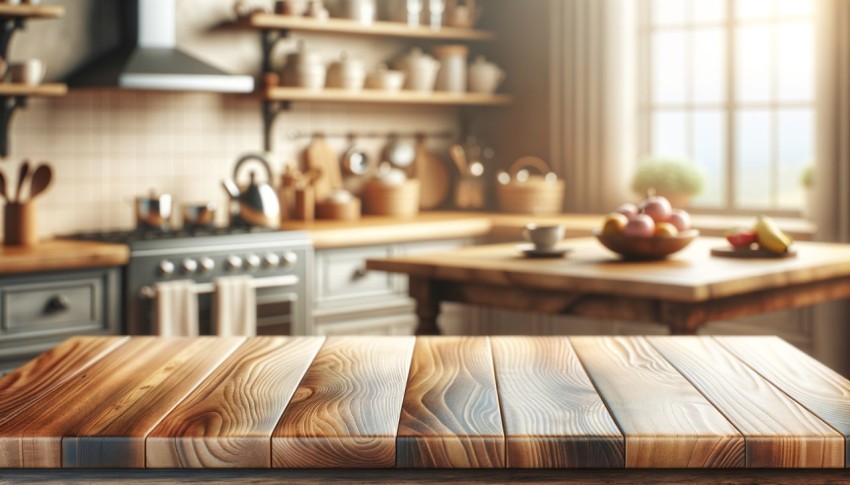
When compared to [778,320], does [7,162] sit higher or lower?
higher

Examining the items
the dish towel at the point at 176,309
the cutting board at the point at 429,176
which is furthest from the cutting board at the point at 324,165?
the dish towel at the point at 176,309

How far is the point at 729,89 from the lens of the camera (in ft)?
18.0

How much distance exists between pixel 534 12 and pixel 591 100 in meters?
0.62

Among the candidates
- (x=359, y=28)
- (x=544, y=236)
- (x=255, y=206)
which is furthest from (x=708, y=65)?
(x=255, y=206)

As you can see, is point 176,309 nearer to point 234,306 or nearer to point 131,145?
point 234,306

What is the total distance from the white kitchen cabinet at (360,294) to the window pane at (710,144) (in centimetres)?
138

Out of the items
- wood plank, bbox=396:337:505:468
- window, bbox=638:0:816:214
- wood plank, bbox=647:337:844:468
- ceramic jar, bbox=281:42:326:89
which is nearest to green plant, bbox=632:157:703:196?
window, bbox=638:0:816:214

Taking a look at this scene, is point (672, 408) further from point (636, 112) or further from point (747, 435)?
point (636, 112)

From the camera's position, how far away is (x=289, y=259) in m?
4.56

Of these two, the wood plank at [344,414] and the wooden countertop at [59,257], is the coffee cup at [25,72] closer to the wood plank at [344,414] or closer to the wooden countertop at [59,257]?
the wooden countertop at [59,257]

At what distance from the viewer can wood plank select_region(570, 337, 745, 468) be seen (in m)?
1.30

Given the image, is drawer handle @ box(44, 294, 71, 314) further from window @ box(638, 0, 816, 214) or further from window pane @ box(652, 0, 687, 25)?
window pane @ box(652, 0, 687, 25)

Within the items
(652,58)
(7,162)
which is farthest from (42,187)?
(652,58)

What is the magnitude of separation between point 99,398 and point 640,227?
240cm
